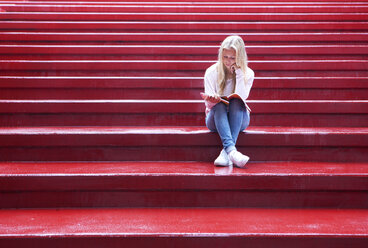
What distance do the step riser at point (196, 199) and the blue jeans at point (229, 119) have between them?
0.85 ft

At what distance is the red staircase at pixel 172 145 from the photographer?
1384 mm

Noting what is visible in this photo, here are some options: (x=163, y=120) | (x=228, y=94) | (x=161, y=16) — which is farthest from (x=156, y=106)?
(x=161, y=16)

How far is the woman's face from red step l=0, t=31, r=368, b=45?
132 cm

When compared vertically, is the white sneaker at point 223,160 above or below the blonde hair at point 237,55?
below

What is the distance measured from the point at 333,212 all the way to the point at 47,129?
5.27 feet

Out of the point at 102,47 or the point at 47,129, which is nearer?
the point at 47,129

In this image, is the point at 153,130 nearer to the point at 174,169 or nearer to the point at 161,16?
the point at 174,169

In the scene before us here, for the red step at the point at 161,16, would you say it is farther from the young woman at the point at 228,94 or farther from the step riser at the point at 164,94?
the young woman at the point at 228,94

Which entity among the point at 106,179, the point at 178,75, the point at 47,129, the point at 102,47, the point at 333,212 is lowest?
the point at 333,212

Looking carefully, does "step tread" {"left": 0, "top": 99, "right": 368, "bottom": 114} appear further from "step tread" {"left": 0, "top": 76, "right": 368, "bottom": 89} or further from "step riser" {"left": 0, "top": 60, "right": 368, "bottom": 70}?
"step riser" {"left": 0, "top": 60, "right": 368, "bottom": 70}

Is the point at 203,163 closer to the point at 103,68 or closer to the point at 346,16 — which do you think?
the point at 103,68

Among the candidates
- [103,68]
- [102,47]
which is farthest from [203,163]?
[102,47]

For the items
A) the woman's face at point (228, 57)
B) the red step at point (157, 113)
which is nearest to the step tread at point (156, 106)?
the red step at point (157, 113)

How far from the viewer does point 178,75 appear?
2.65 metres
